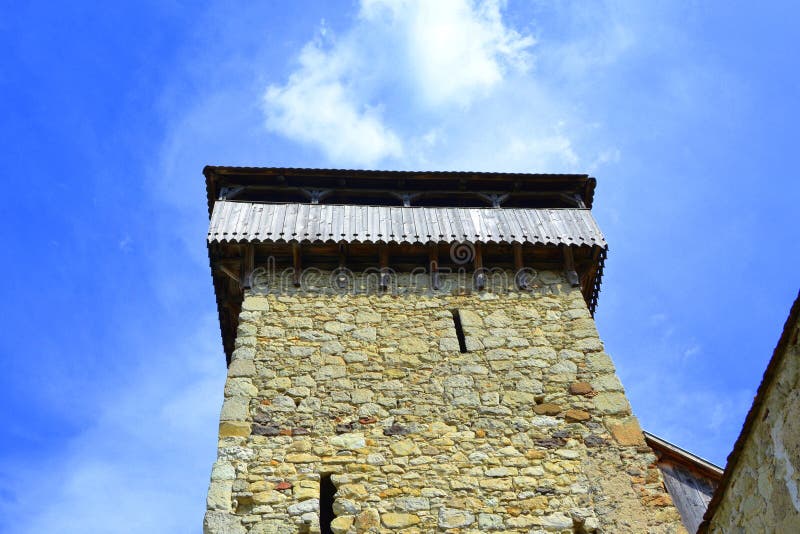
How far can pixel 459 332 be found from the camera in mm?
8266

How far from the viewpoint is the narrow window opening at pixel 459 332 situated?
8027 millimetres

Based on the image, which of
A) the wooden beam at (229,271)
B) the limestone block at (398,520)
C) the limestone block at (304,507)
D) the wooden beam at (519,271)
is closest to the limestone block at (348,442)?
the limestone block at (304,507)

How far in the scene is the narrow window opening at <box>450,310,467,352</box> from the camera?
8027 millimetres

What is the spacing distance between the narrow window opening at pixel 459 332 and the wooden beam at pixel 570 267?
1.58 metres

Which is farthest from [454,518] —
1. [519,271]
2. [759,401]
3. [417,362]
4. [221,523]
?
[519,271]

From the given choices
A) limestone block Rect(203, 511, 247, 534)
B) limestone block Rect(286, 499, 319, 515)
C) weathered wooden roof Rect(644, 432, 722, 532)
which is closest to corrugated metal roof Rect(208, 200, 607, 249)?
weathered wooden roof Rect(644, 432, 722, 532)

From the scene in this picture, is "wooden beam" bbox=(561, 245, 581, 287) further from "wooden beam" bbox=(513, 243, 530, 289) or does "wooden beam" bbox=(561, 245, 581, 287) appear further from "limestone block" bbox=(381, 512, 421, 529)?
"limestone block" bbox=(381, 512, 421, 529)

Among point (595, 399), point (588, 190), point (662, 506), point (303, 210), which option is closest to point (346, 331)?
point (303, 210)

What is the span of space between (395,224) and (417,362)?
2227mm

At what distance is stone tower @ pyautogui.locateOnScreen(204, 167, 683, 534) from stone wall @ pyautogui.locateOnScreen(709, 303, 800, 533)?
2.93m

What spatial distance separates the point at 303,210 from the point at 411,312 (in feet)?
7.19

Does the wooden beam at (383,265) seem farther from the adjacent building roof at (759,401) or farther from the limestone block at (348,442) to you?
the adjacent building roof at (759,401)

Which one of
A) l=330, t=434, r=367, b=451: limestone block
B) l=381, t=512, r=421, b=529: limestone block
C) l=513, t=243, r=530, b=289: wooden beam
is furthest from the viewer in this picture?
l=513, t=243, r=530, b=289: wooden beam

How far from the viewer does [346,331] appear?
26.5 ft
